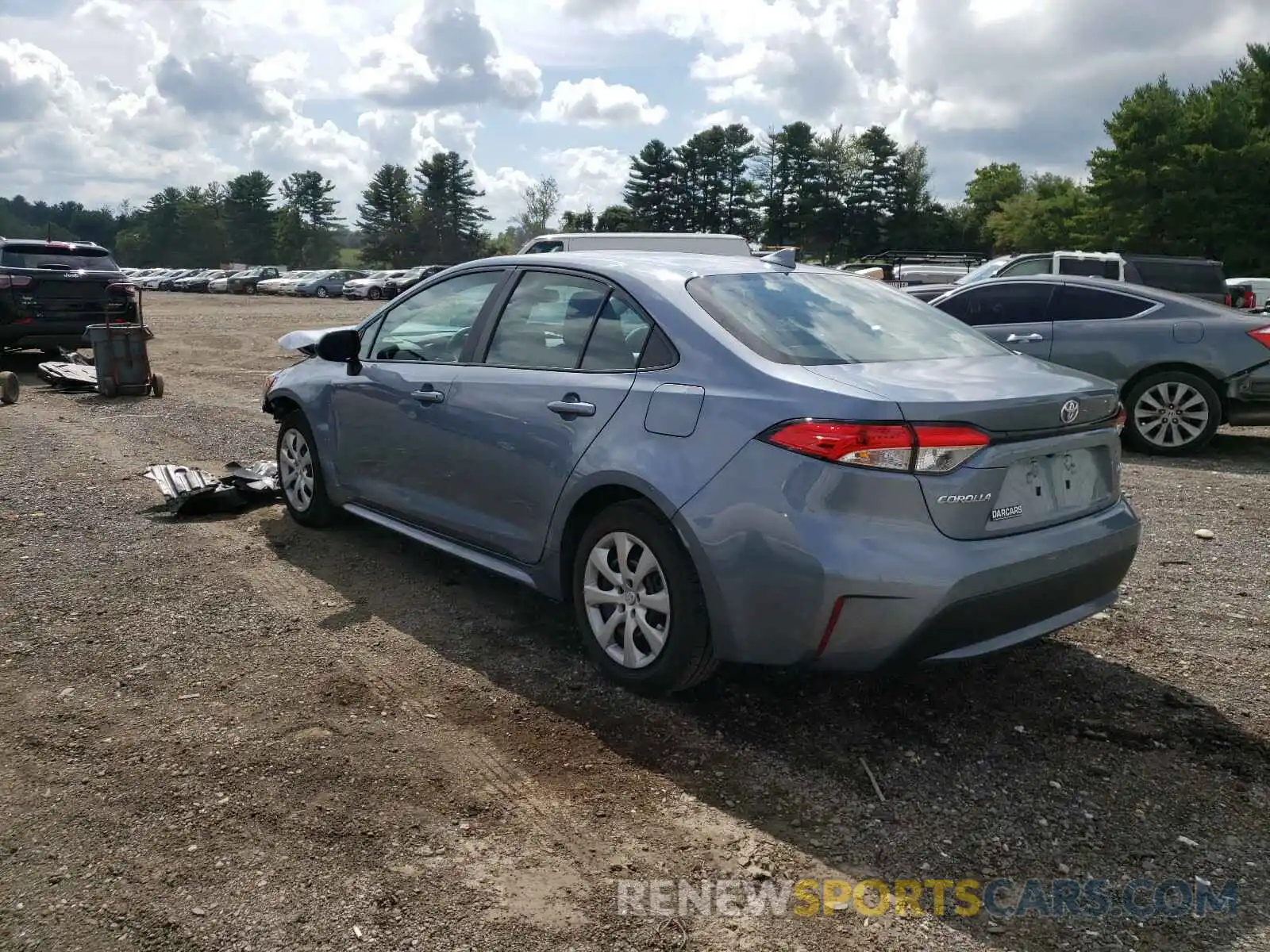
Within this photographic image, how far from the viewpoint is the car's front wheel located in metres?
5.80

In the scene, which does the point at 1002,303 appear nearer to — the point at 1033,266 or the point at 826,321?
the point at 1033,266

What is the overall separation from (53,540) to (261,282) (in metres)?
58.6

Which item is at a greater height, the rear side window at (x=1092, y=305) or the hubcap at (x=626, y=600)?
the rear side window at (x=1092, y=305)

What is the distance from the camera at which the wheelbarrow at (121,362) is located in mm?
12109

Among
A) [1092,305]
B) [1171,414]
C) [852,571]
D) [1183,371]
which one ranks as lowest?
[1171,414]

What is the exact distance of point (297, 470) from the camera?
19.8 ft

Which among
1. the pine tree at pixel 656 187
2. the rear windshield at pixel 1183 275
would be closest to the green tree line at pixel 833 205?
the pine tree at pixel 656 187

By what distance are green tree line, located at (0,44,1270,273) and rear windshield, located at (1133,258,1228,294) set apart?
2851 centimetres

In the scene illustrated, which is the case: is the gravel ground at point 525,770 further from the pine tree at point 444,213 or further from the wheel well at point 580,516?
the pine tree at point 444,213

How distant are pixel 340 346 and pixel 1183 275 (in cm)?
1287

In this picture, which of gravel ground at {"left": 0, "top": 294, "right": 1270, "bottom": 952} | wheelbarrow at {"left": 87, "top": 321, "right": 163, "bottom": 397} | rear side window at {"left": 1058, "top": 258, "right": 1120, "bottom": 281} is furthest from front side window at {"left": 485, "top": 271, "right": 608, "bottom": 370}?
rear side window at {"left": 1058, "top": 258, "right": 1120, "bottom": 281}

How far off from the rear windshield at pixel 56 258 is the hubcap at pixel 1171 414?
42.5 ft

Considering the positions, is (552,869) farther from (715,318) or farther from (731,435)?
(715,318)

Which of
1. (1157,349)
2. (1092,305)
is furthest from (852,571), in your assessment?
(1092,305)
